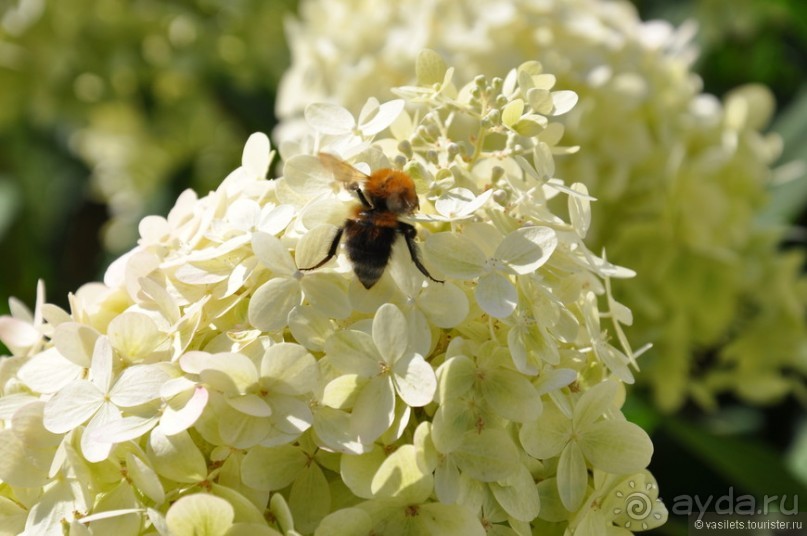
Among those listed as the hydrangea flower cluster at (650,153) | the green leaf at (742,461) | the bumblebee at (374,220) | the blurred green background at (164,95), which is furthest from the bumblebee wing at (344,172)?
the blurred green background at (164,95)

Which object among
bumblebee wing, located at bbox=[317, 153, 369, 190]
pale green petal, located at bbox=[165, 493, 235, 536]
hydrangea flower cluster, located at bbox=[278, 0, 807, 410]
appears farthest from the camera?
hydrangea flower cluster, located at bbox=[278, 0, 807, 410]

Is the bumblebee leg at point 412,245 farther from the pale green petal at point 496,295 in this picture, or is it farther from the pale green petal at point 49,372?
the pale green petal at point 49,372

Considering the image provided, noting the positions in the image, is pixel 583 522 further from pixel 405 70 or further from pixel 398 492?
pixel 405 70

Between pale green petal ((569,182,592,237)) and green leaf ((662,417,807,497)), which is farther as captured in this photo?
green leaf ((662,417,807,497))

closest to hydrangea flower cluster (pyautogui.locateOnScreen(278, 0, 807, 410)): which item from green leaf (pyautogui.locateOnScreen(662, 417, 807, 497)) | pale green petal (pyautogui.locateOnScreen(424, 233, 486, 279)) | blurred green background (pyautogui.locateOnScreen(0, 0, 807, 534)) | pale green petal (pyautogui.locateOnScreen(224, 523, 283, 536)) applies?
green leaf (pyautogui.locateOnScreen(662, 417, 807, 497))

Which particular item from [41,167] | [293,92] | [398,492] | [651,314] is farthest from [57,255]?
[398,492]

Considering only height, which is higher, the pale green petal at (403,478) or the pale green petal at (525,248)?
the pale green petal at (525,248)

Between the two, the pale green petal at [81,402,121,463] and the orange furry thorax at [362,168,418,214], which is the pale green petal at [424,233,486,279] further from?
the pale green petal at [81,402,121,463]
